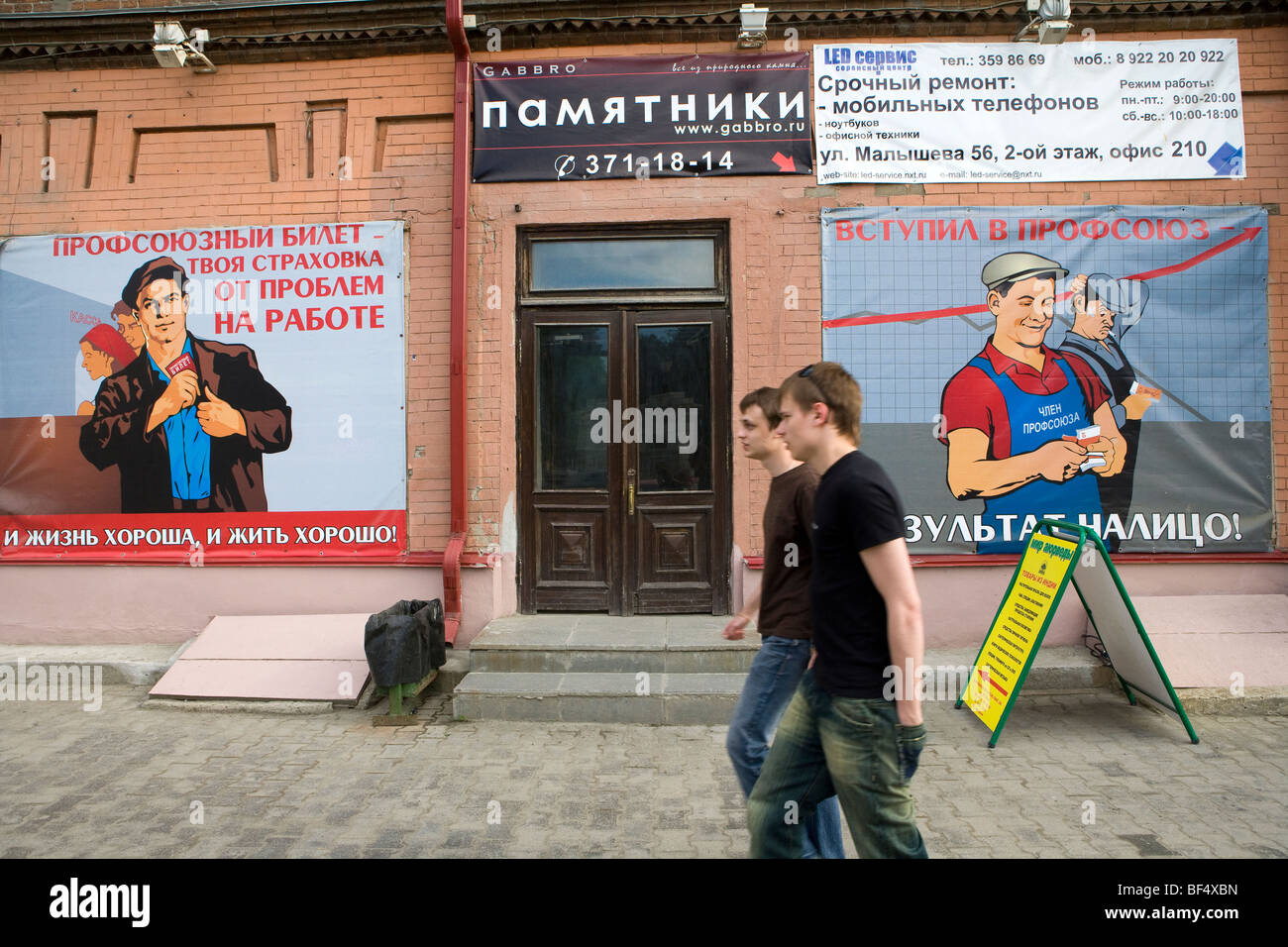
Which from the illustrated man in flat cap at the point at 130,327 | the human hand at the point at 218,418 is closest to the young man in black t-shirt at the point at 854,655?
Answer: the human hand at the point at 218,418

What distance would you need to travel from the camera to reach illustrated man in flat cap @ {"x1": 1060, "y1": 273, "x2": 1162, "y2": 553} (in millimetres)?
6492

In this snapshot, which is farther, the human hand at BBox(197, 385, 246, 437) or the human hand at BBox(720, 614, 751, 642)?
the human hand at BBox(197, 385, 246, 437)

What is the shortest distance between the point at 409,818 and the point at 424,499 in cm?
322

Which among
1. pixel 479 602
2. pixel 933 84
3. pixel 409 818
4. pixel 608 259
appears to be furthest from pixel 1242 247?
pixel 409 818

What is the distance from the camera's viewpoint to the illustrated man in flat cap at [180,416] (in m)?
6.87

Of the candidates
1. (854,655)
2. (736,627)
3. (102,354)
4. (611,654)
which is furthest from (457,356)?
(854,655)

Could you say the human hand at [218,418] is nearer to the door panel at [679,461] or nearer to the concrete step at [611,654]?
the concrete step at [611,654]

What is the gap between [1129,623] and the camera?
5117 millimetres

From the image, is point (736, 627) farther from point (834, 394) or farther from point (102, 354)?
point (102, 354)

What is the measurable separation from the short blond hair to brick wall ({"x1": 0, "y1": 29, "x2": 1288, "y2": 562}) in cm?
395

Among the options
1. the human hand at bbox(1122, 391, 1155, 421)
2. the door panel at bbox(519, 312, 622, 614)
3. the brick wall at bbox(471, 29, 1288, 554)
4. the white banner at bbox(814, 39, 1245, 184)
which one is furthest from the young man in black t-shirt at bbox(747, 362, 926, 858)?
the human hand at bbox(1122, 391, 1155, 421)

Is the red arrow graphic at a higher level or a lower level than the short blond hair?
higher

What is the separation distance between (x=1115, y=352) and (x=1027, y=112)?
A: 6.89 ft

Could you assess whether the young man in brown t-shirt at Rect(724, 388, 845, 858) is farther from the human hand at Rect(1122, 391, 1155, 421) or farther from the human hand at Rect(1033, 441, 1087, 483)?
the human hand at Rect(1122, 391, 1155, 421)
